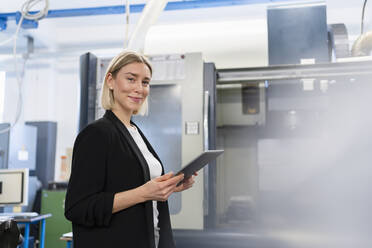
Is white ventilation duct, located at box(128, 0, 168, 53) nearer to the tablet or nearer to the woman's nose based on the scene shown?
the woman's nose

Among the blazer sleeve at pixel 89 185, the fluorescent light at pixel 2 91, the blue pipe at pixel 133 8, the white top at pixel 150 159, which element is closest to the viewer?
the blazer sleeve at pixel 89 185

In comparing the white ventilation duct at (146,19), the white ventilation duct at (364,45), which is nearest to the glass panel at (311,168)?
the white ventilation duct at (364,45)

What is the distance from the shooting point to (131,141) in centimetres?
91

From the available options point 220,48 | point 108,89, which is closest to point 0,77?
point 220,48

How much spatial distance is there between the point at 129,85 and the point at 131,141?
6.1 inches

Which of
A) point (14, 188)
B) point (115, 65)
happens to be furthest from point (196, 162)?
point (14, 188)

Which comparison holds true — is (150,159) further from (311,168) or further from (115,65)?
(311,168)

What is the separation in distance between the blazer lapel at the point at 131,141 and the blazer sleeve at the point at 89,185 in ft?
0.25

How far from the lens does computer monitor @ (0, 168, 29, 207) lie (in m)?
2.92

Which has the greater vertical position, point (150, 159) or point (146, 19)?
point (146, 19)

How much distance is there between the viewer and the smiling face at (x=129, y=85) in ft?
3.04

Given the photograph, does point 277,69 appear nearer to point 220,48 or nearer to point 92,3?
point 220,48

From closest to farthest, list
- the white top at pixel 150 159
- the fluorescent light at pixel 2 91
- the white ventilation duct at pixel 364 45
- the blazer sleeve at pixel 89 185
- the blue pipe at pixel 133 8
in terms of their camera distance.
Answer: the blazer sleeve at pixel 89 185, the white top at pixel 150 159, the white ventilation duct at pixel 364 45, the blue pipe at pixel 133 8, the fluorescent light at pixel 2 91

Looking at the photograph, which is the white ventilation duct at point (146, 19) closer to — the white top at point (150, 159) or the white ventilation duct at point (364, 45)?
the white top at point (150, 159)
